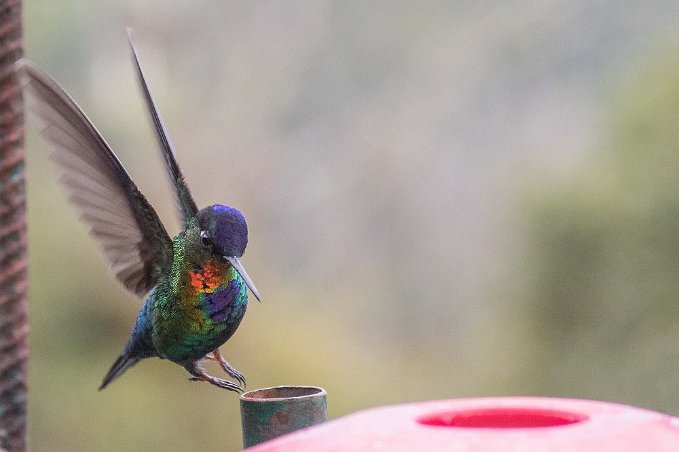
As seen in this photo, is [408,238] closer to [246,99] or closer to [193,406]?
[246,99]

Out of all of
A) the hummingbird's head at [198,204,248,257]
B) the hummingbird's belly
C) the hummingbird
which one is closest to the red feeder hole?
the hummingbird

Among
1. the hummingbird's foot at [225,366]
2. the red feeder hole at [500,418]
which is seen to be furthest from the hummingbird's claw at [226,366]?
the red feeder hole at [500,418]

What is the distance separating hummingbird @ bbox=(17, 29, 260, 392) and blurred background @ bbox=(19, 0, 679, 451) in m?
2.68

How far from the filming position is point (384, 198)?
11.1m

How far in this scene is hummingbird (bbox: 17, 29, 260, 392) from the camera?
6.59ft

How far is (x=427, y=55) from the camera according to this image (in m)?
12.6

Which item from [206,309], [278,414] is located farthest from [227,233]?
[278,414]

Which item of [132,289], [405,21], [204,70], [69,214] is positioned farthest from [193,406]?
[405,21]

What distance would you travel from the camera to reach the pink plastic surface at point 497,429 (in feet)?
2.92

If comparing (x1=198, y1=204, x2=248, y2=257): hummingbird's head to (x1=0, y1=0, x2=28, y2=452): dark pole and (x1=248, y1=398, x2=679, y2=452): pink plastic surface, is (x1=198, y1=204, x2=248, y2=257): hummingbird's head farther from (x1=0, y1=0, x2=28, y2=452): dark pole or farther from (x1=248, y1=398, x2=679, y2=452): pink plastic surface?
(x1=248, y1=398, x2=679, y2=452): pink plastic surface

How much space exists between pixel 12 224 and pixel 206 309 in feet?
1.44

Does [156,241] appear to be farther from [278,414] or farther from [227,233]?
[278,414]

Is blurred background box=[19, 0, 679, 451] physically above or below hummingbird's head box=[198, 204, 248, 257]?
above

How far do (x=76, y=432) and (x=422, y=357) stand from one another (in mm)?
3979
